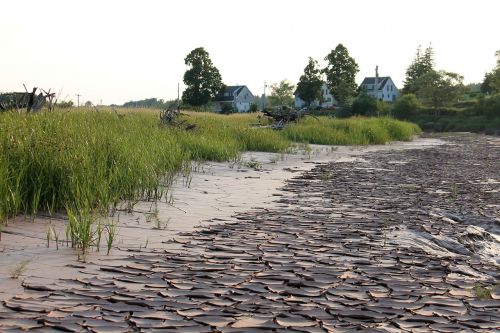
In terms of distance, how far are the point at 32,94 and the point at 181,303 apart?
34.8 ft

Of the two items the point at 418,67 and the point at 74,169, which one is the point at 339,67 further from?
the point at 74,169

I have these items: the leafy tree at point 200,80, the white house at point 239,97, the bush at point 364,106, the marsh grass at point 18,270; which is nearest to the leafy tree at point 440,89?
the bush at point 364,106

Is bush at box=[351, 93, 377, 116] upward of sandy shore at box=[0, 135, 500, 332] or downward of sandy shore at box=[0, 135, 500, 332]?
upward

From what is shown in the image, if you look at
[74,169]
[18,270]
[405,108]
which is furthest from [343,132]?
[405,108]

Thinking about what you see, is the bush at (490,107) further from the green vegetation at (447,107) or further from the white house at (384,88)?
the white house at (384,88)

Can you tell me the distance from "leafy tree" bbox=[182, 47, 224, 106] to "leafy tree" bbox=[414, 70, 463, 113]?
31.1 meters

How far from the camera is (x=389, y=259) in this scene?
4.75 meters

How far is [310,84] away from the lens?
285 ft

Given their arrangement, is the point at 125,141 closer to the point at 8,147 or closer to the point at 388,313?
the point at 8,147

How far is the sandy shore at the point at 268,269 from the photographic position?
10.5 ft

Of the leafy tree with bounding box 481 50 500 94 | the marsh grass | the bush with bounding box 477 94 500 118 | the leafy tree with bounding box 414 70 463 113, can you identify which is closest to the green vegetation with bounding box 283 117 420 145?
the marsh grass

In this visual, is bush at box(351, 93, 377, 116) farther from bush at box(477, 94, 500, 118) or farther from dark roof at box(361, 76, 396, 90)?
dark roof at box(361, 76, 396, 90)

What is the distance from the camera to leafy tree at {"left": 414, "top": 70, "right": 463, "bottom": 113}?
228ft

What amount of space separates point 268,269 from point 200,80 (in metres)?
81.6
